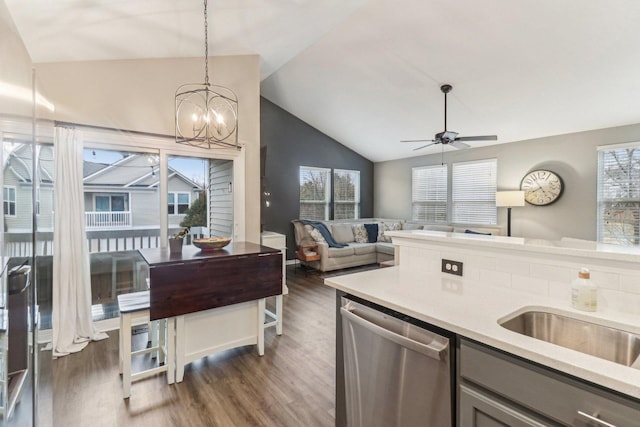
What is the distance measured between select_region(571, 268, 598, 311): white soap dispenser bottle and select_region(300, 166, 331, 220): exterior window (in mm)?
5451

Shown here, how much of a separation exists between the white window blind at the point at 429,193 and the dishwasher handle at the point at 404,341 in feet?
18.1

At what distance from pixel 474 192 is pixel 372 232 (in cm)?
215

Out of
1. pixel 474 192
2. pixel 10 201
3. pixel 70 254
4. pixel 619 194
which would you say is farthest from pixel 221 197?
pixel 619 194

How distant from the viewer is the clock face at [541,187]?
482 centimetres

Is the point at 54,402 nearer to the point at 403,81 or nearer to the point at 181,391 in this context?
the point at 181,391

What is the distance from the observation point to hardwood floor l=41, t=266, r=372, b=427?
1.85 m

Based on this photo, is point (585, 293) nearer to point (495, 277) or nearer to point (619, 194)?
point (495, 277)

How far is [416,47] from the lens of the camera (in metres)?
3.62

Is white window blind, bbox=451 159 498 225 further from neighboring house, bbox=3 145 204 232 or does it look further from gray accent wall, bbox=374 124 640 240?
neighboring house, bbox=3 145 204 232

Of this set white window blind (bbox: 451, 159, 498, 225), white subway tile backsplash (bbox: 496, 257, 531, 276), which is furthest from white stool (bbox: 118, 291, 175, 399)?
white window blind (bbox: 451, 159, 498, 225)

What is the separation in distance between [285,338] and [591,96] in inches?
181

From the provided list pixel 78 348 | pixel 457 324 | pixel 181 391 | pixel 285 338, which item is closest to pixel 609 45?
pixel 457 324

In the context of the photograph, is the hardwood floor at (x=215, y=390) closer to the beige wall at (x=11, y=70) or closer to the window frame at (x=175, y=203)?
the window frame at (x=175, y=203)

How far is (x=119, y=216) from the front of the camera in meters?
3.25
